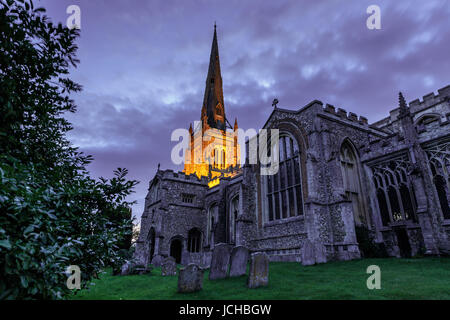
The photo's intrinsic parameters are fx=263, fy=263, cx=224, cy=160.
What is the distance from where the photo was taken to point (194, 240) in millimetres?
25438

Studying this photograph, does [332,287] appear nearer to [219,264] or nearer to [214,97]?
[219,264]

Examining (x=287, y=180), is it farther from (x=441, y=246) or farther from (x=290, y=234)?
(x=441, y=246)

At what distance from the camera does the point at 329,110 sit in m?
16.5

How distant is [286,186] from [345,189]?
340 centimetres

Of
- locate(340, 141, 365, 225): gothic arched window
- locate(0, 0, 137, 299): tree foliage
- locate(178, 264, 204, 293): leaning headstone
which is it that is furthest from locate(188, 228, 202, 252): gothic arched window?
locate(0, 0, 137, 299): tree foliage

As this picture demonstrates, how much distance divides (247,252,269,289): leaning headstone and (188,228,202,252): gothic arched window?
18491mm

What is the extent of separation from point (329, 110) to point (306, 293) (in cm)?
1291

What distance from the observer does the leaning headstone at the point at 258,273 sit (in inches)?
289

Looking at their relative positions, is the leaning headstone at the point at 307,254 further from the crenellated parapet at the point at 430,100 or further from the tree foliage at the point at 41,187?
the crenellated parapet at the point at 430,100

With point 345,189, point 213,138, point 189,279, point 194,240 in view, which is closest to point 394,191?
point 345,189

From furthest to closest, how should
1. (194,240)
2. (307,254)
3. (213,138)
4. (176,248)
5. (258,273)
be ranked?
1. (213,138)
2. (194,240)
3. (176,248)
4. (307,254)
5. (258,273)

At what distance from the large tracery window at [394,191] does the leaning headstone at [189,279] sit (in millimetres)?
11691
